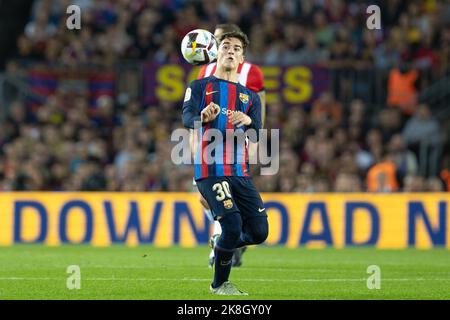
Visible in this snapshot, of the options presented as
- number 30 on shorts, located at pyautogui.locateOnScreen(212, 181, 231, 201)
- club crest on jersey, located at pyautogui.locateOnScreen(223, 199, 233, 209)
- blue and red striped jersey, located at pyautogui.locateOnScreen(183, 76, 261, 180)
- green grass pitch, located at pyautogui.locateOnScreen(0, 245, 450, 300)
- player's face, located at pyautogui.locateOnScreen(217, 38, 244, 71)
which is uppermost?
player's face, located at pyautogui.locateOnScreen(217, 38, 244, 71)

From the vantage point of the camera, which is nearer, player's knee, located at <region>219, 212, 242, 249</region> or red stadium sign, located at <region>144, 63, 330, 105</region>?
player's knee, located at <region>219, 212, 242, 249</region>

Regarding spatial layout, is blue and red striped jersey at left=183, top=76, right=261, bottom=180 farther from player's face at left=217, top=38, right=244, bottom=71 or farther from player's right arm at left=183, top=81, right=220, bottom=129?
player's face at left=217, top=38, right=244, bottom=71

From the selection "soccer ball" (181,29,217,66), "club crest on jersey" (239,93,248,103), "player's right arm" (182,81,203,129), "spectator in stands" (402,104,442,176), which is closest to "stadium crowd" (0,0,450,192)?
"spectator in stands" (402,104,442,176)

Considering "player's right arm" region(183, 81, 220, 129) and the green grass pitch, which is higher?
"player's right arm" region(183, 81, 220, 129)

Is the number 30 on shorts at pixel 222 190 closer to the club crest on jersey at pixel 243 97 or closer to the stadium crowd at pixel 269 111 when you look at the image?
the club crest on jersey at pixel 243 97

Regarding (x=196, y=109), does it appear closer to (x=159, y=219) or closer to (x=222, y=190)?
(x=222, y=190)

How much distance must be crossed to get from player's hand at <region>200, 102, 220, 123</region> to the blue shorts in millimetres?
504

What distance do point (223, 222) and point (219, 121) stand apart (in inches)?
32.7

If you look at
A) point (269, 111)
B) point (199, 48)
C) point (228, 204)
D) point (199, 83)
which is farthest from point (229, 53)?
point (269, 111)

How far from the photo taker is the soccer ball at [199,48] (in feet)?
34.3

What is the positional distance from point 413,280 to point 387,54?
9.91 metres

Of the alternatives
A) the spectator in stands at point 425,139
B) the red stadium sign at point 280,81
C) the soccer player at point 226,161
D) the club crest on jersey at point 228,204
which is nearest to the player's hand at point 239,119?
the soccer player at point 226,161

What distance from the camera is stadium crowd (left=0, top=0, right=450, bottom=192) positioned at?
1883 cm

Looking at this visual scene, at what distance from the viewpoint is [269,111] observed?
19828 millimetres
